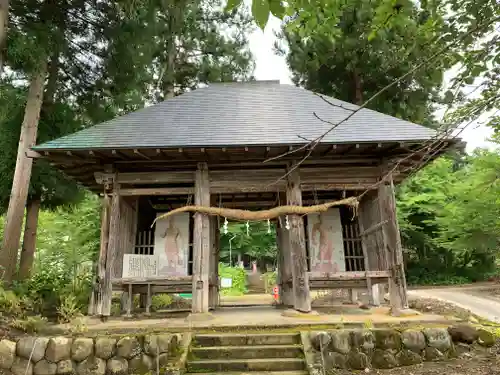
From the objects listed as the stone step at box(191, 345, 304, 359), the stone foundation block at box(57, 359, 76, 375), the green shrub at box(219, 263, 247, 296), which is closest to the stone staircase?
the stone step at box(191, 345, 304, 359)

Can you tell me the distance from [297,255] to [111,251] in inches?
148

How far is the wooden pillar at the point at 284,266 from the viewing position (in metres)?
9.50

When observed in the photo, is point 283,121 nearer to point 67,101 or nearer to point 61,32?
point 61,32

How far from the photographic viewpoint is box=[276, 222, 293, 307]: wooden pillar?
9.50 meters

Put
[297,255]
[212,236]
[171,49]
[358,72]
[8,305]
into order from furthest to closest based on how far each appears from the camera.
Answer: [171,49] < [358,72] < [212,236] < [297,255] < [8,305]

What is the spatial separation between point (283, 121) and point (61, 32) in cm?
652

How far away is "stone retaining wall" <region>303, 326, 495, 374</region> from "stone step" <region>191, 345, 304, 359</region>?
241mm

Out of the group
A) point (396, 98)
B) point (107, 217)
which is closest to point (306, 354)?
point (107, 217)

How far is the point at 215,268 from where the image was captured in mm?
9672

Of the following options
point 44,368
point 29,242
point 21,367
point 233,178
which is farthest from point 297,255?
point 29,242

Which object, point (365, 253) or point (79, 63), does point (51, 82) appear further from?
point (365, 253)

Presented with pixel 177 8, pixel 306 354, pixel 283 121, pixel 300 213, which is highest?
pixel 177 8

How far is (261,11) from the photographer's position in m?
1.74

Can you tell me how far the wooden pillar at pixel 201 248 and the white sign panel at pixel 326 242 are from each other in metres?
2.56
